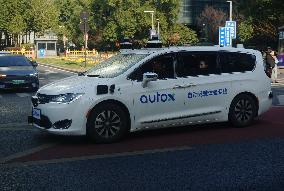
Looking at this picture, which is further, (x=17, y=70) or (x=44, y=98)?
(x=17, y=70)

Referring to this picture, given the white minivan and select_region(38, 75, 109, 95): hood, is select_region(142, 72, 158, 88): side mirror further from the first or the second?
select_region(38, 75, 109, 95): hood

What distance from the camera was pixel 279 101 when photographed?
13648 mm

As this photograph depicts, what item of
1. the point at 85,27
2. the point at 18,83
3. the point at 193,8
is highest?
the point at 193,8

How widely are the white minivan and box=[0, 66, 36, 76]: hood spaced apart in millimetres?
8736

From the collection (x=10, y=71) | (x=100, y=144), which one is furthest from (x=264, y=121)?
(x=10, y=71)

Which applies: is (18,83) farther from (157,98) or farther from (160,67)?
(157,98)

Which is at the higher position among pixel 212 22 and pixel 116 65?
pixel 212 22

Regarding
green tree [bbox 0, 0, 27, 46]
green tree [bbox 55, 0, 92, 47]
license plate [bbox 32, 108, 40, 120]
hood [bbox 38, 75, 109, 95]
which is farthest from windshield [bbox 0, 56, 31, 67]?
green tree [bbox 55, 0, 92, 47]

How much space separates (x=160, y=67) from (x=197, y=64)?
0.78m

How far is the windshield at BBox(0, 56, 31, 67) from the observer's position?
17.7 meters

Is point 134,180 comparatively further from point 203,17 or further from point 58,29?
point 203,17

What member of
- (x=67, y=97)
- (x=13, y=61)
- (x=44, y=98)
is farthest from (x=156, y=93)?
(x=13, y=61)

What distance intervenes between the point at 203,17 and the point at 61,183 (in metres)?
Answer: 83.2

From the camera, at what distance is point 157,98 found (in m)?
7.95
